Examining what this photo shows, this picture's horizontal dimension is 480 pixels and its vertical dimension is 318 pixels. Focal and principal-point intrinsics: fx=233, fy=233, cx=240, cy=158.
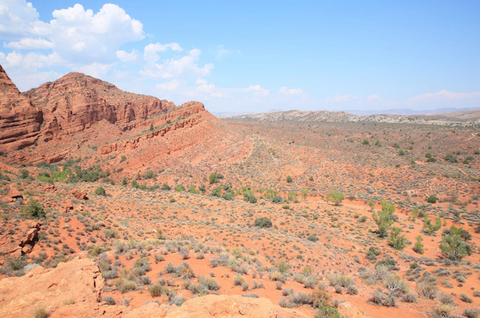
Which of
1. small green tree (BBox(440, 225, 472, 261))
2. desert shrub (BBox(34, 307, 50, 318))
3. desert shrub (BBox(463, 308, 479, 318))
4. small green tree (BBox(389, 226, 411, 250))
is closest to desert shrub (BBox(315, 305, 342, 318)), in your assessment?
desert shrub (BBox(463, 308, 479, 318))

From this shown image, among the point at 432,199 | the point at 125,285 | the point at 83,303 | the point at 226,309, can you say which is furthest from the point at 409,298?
the point at 432,199

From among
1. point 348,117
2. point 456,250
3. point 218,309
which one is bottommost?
point 456,250

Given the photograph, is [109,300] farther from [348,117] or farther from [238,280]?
[348,117]

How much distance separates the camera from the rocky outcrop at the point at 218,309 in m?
5.97

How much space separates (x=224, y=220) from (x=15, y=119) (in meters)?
58.4

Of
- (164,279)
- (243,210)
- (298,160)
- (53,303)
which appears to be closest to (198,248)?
(164,279)

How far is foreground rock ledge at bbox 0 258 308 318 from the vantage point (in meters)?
5.95

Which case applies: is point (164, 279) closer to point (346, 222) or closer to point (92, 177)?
point (346, 222)

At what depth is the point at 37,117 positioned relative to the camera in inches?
2266

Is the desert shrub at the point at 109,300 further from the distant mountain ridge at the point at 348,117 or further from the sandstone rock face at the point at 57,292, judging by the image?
the distant mountain ridge at the point at 348,117

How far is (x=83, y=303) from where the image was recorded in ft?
20.8

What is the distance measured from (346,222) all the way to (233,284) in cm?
2276

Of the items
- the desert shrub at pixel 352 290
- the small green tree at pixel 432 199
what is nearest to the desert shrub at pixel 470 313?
the desert shrub at pixel 352 290

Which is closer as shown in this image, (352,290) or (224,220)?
(352,290)
